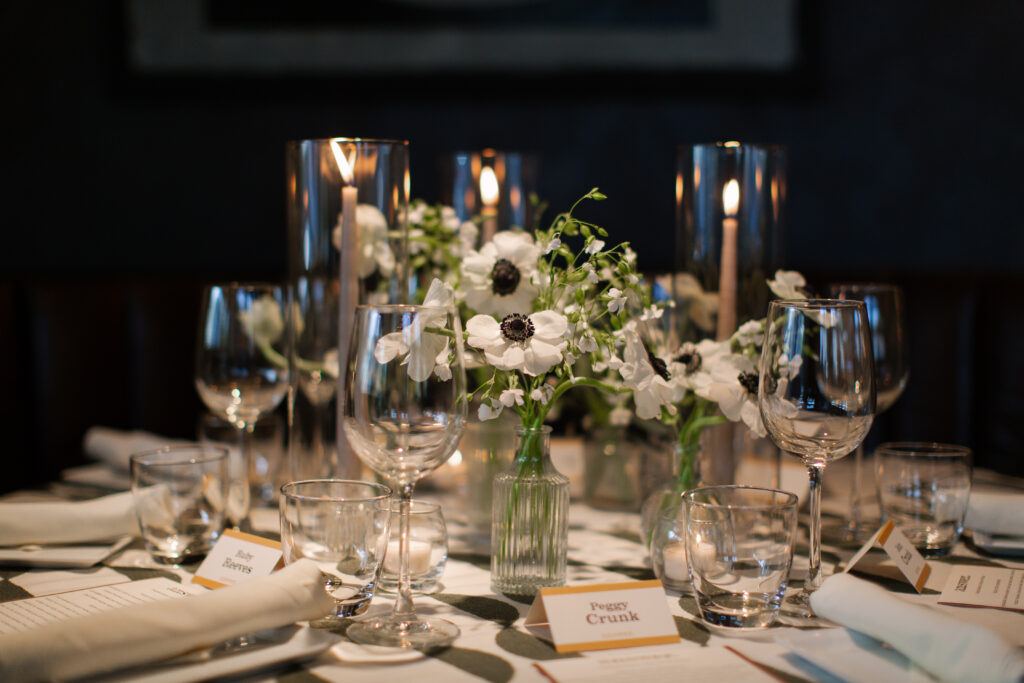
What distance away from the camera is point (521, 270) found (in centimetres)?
98

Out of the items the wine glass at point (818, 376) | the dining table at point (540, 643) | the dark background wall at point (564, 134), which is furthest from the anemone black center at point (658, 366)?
the dark background wall at point (564, 134)

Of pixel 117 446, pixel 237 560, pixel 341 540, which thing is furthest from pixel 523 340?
pixel 117 446

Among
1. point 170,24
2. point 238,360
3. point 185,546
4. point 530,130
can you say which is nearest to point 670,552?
point 185,546

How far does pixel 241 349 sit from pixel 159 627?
1.91ft

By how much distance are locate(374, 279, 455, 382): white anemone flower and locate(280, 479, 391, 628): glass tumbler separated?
0.13 metres

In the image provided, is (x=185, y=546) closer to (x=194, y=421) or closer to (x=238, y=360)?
(x=238, y=360)

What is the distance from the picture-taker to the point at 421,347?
72 cm

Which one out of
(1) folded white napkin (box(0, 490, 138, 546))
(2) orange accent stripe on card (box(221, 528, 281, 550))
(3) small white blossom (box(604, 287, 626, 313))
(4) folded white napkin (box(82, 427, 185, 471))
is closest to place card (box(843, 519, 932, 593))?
(3) small white blossom (box(604, 287, 626, 313))

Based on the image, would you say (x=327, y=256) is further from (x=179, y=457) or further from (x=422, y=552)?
(x=422, y=552)

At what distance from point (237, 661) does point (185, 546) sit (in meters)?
0.33

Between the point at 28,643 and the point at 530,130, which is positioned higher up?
the point at 530,130

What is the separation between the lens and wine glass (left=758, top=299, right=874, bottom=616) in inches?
31.9

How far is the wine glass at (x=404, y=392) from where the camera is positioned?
72 centimetres

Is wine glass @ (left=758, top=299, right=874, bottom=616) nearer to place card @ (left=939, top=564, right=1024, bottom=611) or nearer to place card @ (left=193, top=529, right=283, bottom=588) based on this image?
place card @ (left=939, top=564, right=1024, bottom=611)
